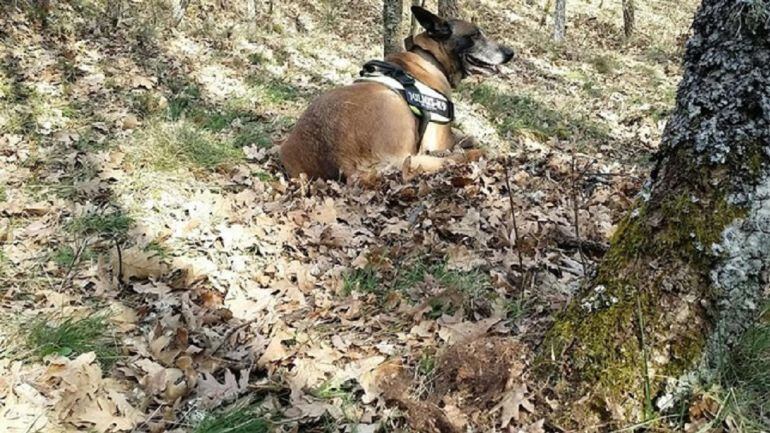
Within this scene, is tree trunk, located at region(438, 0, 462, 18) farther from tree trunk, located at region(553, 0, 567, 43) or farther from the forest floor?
tree trunk, located at region(553, 0, 567, 43)

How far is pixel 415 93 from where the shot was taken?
5.66m

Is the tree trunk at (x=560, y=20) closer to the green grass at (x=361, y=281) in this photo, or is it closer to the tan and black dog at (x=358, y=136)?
the tan and black dog at (x=358, y=136)

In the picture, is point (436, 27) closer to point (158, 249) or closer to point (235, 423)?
point (158, 249)

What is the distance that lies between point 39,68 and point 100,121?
1.73 metres

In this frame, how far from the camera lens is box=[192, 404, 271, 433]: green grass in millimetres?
2312

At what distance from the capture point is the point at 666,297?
2039 mm

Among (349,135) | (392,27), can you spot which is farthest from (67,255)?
(392,27)

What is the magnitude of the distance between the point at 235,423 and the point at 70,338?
1033 millimetres

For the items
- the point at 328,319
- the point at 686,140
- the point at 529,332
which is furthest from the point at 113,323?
the point at 686,140

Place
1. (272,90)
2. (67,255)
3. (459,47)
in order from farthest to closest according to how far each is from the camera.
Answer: (272,90)
(459,47)
(67,255)

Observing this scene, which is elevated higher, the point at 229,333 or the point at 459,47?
the point at 459,47

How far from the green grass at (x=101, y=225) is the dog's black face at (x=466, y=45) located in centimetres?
365

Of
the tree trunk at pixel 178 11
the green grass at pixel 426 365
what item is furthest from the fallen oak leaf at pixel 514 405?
the tree trunk at pixel 178 11

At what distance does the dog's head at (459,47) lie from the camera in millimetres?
6454
